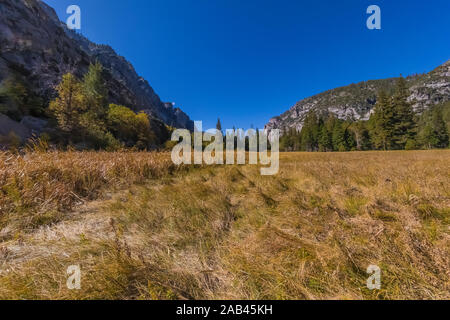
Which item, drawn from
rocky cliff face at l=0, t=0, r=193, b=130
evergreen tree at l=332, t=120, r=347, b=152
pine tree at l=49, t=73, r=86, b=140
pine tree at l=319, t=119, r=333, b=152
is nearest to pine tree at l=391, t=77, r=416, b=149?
evergreen tree at l=332, t=120, r=347, b=152

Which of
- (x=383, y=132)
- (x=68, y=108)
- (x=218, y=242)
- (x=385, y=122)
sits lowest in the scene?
(x=218, y=242)

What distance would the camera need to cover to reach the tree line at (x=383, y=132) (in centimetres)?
3206

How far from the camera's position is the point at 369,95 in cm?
11856

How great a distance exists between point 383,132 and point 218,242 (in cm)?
4677

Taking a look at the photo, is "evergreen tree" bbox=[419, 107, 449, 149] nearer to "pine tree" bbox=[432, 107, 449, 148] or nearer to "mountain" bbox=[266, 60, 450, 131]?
"pine tree" bbox=[432, 107, 449, 148]

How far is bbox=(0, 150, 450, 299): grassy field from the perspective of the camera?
1124mm

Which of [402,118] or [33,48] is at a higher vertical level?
[33,48]

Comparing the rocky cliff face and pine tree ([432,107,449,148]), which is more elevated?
the rocky cliff face

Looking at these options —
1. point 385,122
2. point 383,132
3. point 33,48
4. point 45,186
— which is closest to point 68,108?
point 45,186

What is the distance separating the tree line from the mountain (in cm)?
5032

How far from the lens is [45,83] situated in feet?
85.6

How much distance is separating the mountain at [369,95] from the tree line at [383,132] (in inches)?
1981

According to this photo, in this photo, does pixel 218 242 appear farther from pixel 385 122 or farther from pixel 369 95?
pixel 369 95
